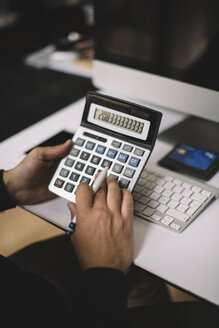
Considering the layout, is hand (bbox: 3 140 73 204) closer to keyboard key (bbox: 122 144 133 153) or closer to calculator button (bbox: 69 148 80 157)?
calculator button (bbox: 69 148 80 157)

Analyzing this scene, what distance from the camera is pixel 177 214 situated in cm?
64

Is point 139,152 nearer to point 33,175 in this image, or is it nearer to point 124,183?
point 124,183

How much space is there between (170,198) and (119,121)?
0.18 meters

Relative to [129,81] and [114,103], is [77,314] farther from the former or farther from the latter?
[129,81]

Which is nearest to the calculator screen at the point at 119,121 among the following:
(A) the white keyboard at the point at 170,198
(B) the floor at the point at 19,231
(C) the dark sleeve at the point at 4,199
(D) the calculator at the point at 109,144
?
(D) the calculator at the point at 109,144

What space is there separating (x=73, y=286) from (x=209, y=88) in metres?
0.59

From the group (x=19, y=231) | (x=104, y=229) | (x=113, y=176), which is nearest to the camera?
(x=104, y=229)

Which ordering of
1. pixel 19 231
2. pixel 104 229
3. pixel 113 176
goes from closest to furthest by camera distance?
pixel 104 229, pixel 113 176, pixel 19 231

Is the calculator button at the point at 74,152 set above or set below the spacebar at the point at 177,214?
above

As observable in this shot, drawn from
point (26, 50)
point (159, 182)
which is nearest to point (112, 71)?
point (159, 182)

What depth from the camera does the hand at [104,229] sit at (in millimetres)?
549

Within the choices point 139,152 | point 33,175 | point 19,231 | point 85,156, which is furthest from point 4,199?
point 19,231

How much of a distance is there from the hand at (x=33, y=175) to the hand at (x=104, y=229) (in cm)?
13

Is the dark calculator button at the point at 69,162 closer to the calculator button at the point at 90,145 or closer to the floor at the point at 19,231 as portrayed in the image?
the calculator button at the point at 90,145
